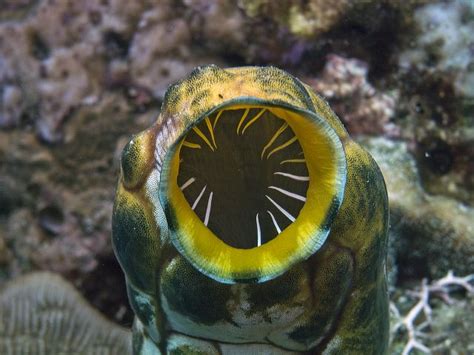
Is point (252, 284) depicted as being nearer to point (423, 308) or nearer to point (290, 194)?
point (290, 194)

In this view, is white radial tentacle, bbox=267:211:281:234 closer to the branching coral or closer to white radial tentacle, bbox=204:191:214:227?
white radial tentacle, bbox=204:191:214:227

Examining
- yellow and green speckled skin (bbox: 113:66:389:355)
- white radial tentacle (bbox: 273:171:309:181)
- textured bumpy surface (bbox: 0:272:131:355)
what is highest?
white radial tentacle (bbox: 273:171:309:181)

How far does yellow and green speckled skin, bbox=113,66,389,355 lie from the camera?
5.21 feet

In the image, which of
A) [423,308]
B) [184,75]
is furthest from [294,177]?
[184,75]

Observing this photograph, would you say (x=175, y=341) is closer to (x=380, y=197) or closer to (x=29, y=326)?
(x=380, y=197)

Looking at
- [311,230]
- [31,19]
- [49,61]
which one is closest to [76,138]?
[49,61]

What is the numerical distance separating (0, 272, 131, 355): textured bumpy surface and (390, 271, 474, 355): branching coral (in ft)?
5.57

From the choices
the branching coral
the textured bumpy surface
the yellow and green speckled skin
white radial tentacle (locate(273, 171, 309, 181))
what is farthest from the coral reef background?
white radial tentacle (locate(273, 171, 309, 181))

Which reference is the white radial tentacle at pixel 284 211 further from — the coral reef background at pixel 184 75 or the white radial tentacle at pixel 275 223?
the coral reef background at pixel 184 75

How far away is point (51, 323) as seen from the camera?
3537 millimetres

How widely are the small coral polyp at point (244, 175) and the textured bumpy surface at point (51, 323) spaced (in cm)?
232

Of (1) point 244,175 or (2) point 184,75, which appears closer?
(1) point 244,175

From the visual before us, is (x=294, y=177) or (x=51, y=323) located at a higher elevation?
(x=294, y=177)

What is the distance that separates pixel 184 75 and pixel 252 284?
2550mm
